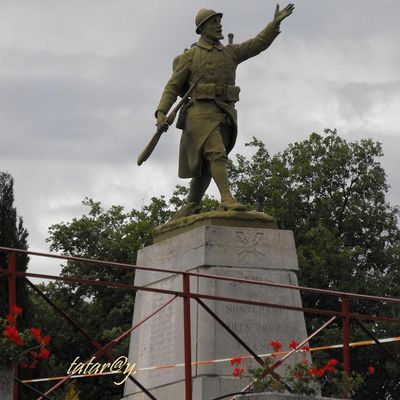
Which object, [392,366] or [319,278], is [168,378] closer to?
[392,366]

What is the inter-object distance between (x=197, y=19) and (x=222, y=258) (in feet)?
10.0

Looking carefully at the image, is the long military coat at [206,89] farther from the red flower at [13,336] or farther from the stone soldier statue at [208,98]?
the red flower at [13,336]

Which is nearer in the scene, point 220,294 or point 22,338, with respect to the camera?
point 22,338

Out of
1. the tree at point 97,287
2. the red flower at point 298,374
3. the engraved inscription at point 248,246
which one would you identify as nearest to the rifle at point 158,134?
the engraved inscription at point 248,246

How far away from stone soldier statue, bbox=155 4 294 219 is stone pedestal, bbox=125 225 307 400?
27.9 inches

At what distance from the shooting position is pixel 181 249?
1505 cm

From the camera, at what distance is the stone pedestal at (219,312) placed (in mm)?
14203

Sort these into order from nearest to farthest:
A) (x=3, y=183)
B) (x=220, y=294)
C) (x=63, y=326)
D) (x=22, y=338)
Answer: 1. (x=22, y=338)
2. (x=220, y=294)
3. (x=3, y=183)
4. (x=63, y=326)

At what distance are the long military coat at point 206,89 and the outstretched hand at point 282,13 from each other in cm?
10

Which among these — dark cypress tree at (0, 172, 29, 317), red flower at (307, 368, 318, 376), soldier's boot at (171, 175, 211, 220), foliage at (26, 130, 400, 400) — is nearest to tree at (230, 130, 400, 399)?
foliage at (26, 130, 400, 400)

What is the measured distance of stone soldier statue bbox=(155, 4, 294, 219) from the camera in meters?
15.4

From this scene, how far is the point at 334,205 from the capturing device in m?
37.3

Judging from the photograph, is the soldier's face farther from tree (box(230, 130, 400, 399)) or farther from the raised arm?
tree (box(230, 130, 400, 399))

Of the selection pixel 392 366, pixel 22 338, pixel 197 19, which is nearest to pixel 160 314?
pixel 197 19
